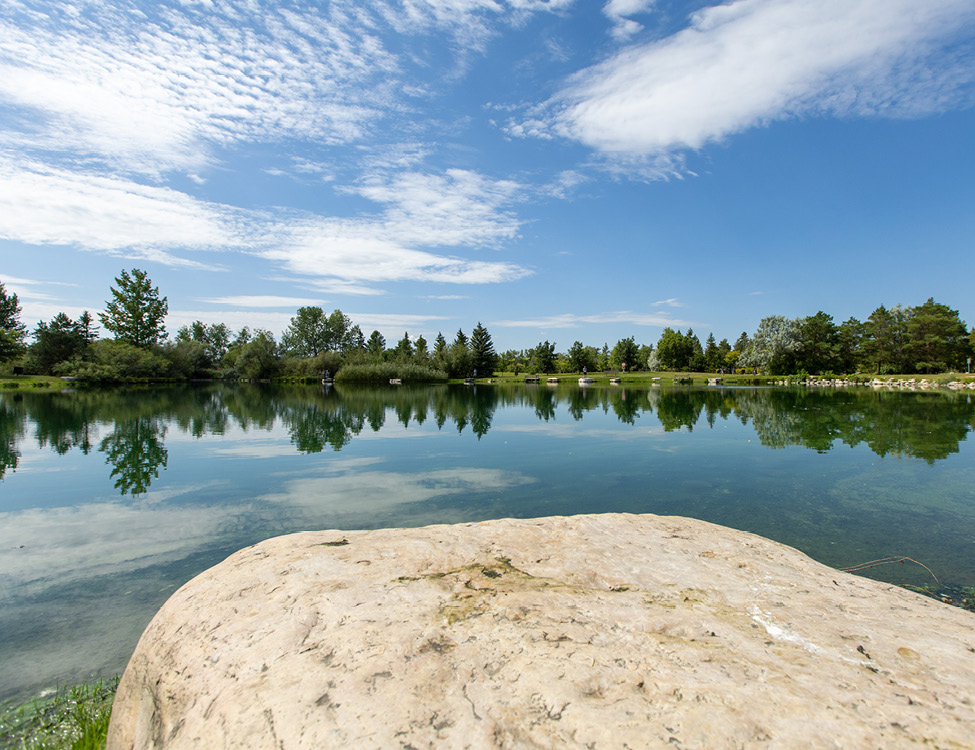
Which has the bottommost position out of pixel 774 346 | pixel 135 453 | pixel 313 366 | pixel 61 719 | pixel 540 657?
pixel 61 719

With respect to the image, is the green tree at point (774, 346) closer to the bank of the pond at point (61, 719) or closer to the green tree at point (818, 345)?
the green tree at point (818, 345)

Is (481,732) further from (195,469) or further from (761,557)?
(195,469)

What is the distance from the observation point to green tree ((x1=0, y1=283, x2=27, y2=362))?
198 ft

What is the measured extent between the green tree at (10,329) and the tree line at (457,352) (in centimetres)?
16

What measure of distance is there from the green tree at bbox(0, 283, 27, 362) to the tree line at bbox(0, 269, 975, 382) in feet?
0.51

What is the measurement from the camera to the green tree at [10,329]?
60219 millimetres

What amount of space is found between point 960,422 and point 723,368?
264 ft

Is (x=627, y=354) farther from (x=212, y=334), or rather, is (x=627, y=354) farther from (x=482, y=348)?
(x=212, y=334)

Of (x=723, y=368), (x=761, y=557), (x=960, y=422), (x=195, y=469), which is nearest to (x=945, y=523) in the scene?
(x=761, y=557)

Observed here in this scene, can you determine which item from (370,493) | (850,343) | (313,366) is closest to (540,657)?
(370,493)

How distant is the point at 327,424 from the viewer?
2383cm

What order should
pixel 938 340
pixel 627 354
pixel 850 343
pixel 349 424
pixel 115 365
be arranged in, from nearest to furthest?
pixel 349 424
pixel 115 365
pixel 938 340
pixel 850 343
pixel 627 354

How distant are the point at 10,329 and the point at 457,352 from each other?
66.9 metres

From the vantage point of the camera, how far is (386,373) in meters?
83.9
